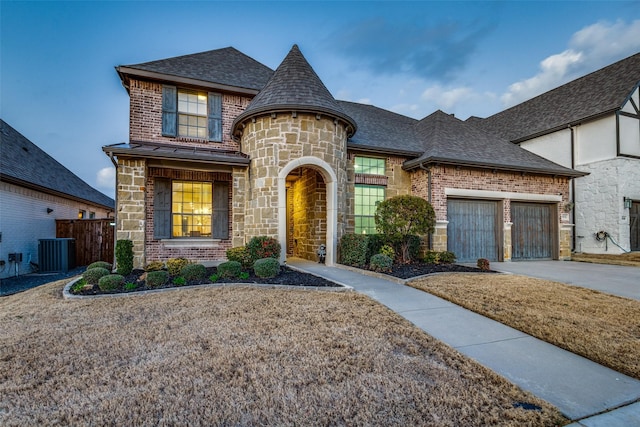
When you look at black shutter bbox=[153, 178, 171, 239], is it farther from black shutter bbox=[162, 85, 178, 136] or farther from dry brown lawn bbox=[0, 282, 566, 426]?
dry brown lawn bbox=[0, 282, 566, 426]

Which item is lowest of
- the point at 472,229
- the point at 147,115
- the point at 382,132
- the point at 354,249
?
the point at 354,249

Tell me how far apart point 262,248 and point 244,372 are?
210 inches

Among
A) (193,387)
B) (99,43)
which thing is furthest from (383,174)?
(99,43)

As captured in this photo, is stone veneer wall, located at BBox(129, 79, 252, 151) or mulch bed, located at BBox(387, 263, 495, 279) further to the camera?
stone veneer wall, located at BBox(129, 79, 252, 151)

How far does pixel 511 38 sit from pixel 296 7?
33.9 feet

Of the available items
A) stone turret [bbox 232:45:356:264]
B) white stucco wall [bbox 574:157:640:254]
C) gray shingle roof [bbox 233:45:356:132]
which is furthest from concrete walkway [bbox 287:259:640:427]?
white stucco wall [bbox 574:157:640:254]

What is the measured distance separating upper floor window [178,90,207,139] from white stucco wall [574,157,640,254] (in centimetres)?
1566

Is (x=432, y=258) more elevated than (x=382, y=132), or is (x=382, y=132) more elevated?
(x=382, y=132)

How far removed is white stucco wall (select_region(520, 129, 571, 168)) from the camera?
13445mm

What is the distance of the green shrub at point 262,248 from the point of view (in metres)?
8.02

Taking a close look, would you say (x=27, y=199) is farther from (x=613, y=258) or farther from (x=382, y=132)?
(x=613, y=258)

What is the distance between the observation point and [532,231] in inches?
480

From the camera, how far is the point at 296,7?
13.0m

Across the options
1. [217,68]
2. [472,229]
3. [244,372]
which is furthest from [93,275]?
[472,229]
